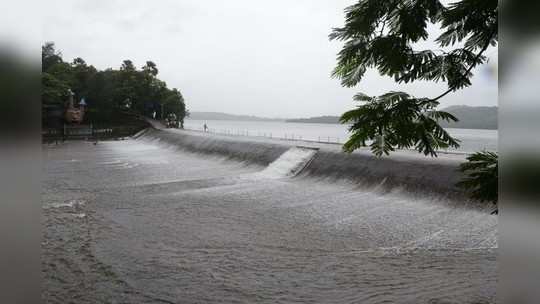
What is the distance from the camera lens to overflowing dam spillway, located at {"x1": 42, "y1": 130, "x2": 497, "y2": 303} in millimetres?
6035

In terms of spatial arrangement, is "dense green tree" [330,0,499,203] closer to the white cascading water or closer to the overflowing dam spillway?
the overflowing dam spillway

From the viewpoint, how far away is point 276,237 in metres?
9.02

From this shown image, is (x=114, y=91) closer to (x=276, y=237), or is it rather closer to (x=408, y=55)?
(x=276, y=237)

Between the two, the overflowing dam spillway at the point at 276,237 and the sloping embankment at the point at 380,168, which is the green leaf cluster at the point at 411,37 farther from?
the sloping embankment at the point at 380,168

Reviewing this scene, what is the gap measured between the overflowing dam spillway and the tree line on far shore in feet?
117

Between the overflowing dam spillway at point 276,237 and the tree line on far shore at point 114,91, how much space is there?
35758 mm

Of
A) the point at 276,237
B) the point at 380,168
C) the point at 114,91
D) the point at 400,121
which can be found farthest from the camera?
the point at 114,91

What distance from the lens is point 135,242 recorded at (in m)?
8.44

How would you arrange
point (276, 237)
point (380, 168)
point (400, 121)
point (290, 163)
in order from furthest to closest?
point (290, 163)
point (380, 168)
point (276, 237)
point (400, 121)

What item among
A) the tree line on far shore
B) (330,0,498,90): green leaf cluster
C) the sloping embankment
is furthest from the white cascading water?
the tree line on far shore

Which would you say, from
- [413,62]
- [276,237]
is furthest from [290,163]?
[413,62]

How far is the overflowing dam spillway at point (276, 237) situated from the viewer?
6.04m

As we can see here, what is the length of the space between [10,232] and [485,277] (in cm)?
702

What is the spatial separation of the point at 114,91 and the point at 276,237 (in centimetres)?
4936
